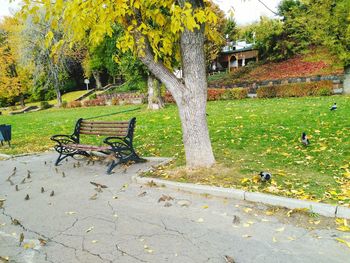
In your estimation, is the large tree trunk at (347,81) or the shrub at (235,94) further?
the shrub at (235,94)

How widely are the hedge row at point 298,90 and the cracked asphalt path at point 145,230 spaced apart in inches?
782

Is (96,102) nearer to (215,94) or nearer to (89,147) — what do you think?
(215,94)

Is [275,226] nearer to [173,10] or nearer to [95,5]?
[173,10]

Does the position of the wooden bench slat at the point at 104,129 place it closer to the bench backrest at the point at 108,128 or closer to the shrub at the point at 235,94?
the bench backrest at the point at 108,128

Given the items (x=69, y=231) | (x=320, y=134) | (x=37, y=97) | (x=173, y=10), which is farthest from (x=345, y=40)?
(x=37, y=97)

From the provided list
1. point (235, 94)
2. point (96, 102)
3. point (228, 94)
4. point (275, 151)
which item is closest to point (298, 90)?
point (235, 94)

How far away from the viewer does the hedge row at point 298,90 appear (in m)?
22.1

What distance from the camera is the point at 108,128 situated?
764cm

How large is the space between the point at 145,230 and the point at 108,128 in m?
3.98

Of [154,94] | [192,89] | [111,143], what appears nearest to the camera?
[192,89]

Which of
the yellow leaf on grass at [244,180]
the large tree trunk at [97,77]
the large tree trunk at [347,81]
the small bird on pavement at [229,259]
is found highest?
the large tree trunk at [97,77]

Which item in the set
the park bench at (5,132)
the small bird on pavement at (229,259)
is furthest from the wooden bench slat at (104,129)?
the small bird on pavement at (229,259)

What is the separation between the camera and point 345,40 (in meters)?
19.9

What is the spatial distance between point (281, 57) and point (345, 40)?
15.9 m
